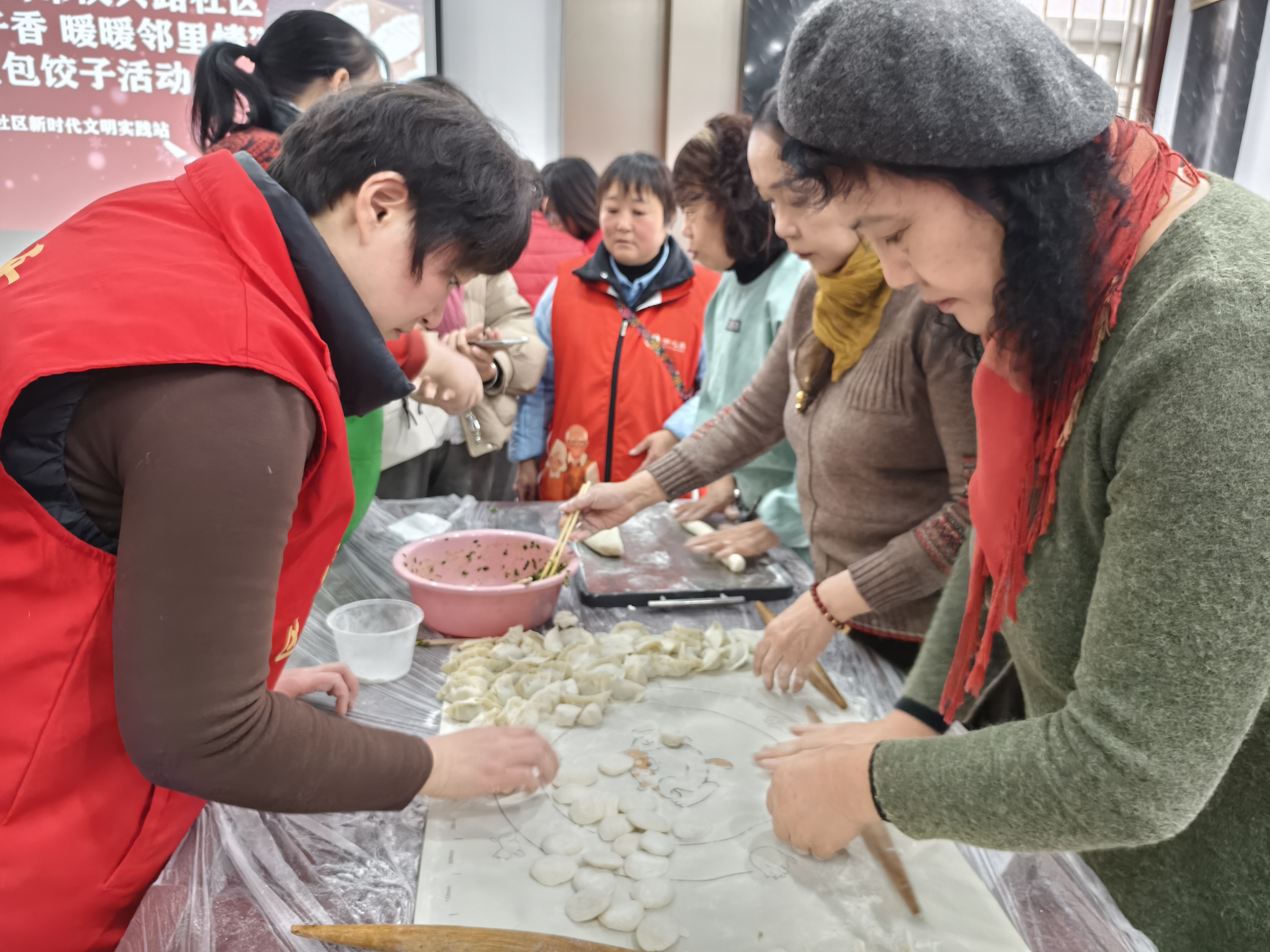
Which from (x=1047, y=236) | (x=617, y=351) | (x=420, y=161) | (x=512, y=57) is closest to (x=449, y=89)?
(x=420, y=161)

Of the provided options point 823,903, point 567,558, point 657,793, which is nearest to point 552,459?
point 567,558

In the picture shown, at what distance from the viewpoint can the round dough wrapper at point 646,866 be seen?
0.91 metres

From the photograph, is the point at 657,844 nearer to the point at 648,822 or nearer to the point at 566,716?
the point at 648,822

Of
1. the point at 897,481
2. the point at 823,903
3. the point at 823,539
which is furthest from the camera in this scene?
the point at 823,539

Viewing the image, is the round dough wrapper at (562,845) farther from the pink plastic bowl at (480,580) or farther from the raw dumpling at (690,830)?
the pink plastic bowl at (480,580)

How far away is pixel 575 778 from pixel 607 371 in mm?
2106

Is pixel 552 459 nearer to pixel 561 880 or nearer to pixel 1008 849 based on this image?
pixel 561 880

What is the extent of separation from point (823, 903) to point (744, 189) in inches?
72.2

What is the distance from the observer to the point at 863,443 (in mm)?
1475

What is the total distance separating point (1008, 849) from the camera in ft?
2.39

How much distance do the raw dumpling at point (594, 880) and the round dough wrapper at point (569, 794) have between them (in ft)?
0.33

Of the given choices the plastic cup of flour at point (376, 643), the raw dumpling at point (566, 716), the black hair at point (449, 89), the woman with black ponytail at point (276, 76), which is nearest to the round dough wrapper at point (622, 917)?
the raw dumpling at point (566, 716)

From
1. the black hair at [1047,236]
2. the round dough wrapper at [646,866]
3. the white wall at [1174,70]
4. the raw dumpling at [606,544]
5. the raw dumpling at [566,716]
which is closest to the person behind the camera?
the black hair at [1047,236]

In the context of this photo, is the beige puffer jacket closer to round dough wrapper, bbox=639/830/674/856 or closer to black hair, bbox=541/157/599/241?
black hair, bbox=541/157/599/241
